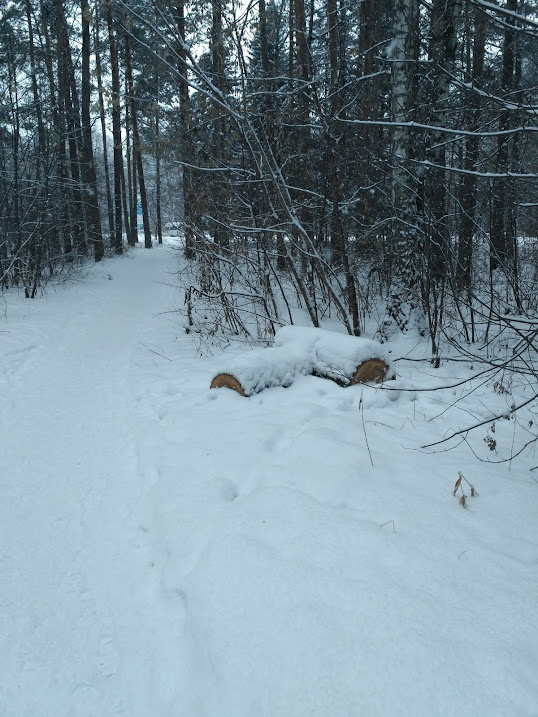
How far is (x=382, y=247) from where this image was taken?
8312 mm

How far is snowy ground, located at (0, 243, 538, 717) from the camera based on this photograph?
71.9 inches

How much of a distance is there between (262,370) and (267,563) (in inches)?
107

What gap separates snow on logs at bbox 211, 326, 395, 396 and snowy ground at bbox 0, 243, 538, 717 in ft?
1.00

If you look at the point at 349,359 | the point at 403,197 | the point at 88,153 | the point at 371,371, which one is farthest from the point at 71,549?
the point at 88,153

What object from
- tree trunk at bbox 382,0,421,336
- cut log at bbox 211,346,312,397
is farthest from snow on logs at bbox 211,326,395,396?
tree trunk at bbox 382,0,421,336

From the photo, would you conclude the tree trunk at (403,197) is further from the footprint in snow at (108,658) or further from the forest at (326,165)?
the footprint in snow at (108,658)

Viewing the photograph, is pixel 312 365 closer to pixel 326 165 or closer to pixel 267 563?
pixel 267 563

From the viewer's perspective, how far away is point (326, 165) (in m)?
7.96

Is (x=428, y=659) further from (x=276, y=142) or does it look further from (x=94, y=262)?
(x=94, y=262)

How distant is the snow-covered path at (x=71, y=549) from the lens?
1958 millimetres

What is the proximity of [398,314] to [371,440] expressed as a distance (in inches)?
144

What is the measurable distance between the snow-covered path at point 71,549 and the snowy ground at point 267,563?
0.01m

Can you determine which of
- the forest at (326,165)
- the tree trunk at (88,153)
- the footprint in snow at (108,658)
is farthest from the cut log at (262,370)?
the tree trunk at (88,153)

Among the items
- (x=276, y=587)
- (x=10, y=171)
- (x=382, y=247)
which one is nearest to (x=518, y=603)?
(x=276, y=587)
